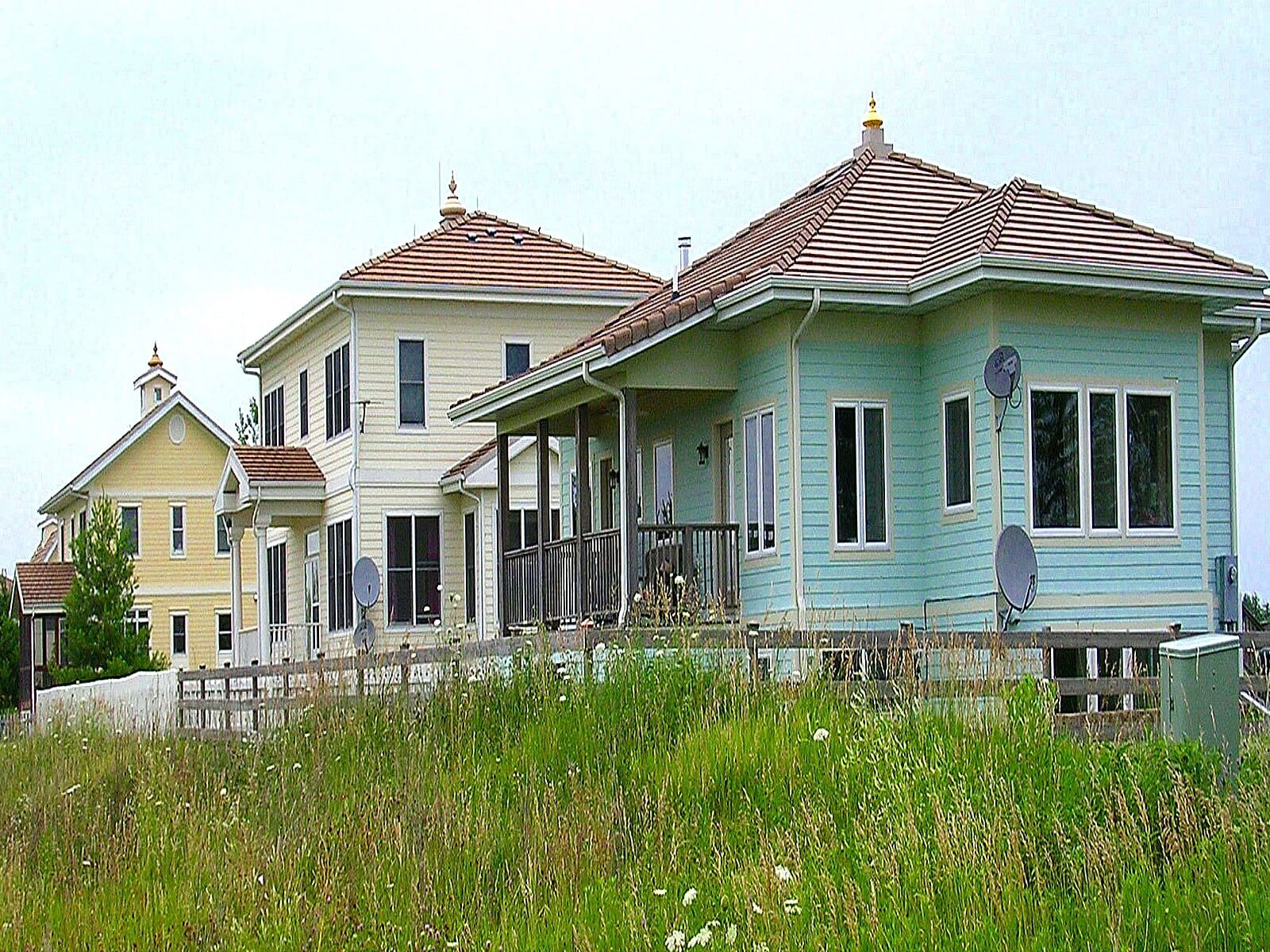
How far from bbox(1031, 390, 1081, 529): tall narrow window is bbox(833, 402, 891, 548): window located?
1.84 m

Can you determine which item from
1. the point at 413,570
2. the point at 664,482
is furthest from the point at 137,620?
the point at 664,482

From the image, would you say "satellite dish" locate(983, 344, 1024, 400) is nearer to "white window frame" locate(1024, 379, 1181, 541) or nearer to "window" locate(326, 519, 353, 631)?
"white window frame" locate(1024, 379, 1181, 541)

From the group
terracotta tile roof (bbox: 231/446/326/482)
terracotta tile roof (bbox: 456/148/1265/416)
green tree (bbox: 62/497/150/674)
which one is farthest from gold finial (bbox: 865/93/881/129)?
green tree (bbox: 62/497/150/674)

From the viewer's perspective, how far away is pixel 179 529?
179 ft

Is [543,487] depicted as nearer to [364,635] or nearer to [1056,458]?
[364,635]

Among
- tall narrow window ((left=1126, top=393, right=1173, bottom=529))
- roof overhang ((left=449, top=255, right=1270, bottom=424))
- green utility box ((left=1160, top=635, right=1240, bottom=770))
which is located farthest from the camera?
tall narrow window ((left=1126, top=393, right=1173, bottom=529))

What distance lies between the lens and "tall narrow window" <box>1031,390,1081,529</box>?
19.8 m

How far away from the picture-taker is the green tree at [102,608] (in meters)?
46.3

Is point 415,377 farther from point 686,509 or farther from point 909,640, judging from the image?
point 909,640

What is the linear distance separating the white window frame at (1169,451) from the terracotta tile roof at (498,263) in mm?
15630

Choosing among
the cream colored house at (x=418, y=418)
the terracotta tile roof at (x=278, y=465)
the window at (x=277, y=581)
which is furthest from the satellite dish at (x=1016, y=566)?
the window at (x=277, y=581)

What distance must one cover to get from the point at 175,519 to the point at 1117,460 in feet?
130

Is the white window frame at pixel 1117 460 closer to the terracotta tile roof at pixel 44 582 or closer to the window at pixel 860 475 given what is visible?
the window at pixel 860 475

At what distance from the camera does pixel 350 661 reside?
60.3 ft
